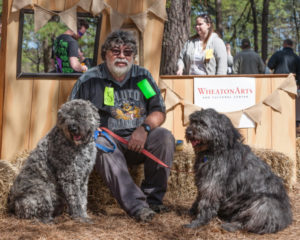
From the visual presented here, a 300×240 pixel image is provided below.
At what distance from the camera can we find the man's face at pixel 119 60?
452 cm

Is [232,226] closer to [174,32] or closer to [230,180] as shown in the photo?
[230,180]

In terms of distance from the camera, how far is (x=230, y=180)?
3.91 m

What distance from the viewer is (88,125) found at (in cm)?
374

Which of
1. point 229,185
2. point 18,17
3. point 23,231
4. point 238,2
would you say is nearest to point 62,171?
point 23,231

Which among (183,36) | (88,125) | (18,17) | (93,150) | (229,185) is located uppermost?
(183,36)

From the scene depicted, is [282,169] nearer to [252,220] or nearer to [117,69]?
[252,220]

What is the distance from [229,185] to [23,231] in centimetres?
205

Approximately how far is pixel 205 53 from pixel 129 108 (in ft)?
8.60

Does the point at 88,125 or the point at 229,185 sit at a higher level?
the point at 88,125

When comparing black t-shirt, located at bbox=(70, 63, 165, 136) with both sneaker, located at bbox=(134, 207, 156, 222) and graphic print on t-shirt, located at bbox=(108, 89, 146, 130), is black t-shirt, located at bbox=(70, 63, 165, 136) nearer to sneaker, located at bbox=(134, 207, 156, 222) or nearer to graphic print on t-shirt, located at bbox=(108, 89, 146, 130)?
graphic print on t-shirt, located at bbox=(108, 89, 146, 130)

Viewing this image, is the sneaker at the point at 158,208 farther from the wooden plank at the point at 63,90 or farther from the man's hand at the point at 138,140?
the wooden plank at the point at 63,90

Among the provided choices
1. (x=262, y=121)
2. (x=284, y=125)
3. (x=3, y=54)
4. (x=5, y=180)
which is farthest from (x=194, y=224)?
(x=3, y=54)

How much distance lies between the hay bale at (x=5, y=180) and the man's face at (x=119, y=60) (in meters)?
1.59

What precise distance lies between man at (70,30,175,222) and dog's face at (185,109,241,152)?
71 centimetres
